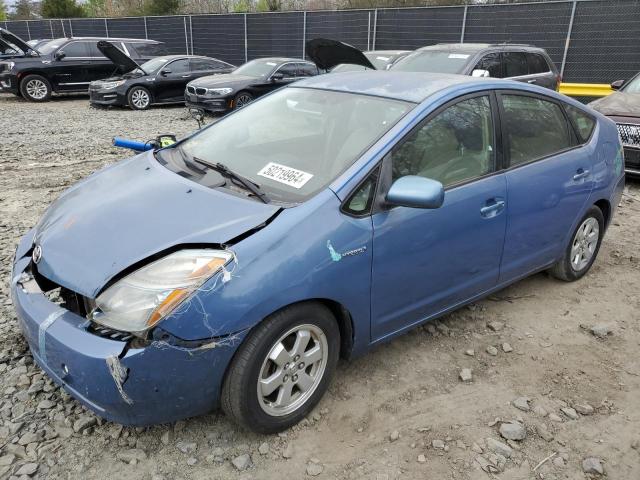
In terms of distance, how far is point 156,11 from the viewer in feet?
95.2

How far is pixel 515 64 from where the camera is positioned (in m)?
9.02

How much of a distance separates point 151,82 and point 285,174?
38.6 feet

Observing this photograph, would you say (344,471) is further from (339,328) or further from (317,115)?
(317,115)

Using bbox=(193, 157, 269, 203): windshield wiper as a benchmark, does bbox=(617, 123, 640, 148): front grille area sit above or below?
below

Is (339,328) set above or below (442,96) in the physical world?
below

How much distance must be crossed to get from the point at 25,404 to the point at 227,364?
1.19 m

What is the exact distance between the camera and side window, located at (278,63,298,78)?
490 inches

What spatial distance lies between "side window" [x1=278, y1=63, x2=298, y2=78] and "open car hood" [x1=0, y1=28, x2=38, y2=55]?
658 centimetres

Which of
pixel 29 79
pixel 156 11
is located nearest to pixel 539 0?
pixel 29 79

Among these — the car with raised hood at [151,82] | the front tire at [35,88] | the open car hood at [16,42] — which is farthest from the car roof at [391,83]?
the open car hood at [16,42]

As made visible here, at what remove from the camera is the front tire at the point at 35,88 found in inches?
533

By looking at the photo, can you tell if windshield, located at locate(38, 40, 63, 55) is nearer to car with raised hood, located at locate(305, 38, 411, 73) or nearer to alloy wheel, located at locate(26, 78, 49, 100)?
alloy wheel, located at locate(26, 78, 49, 100)

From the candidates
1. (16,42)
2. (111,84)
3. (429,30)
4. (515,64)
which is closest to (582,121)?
(515,64)

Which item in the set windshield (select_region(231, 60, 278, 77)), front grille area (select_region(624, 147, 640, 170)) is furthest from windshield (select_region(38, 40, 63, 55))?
front grille area (select_region(624, 147, 640, 170))
